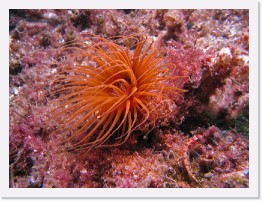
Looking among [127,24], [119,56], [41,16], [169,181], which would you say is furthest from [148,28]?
[169,181]

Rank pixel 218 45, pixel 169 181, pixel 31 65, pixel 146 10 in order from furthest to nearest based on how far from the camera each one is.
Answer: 1. pixel 146 10
2. pixel 31 65
3. pixel 218 45
4. pixel 169 181

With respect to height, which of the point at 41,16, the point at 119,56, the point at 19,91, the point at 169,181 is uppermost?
the point at 41,16

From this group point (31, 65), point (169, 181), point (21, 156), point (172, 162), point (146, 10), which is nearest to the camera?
point (169, 181)

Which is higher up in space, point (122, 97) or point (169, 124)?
point (122, 97)

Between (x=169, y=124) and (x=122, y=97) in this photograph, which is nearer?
(x=122, y=97)

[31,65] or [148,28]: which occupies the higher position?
[148,28]

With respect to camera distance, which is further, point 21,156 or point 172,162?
point 21,156

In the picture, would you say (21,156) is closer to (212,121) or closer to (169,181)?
(169,181)

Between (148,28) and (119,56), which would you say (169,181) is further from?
(148,28)
